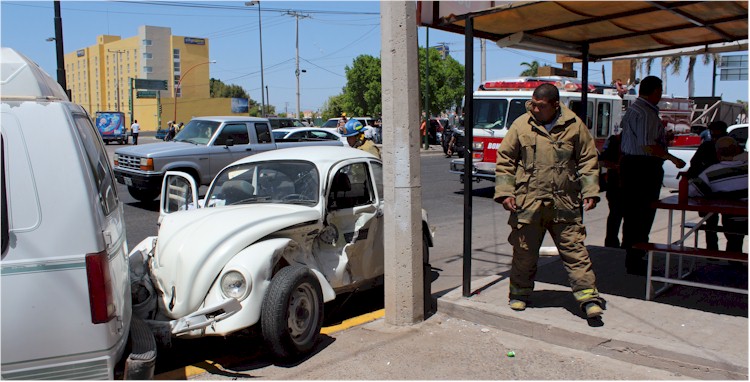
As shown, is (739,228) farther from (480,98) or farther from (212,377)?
(480,98)

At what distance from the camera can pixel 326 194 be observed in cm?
552

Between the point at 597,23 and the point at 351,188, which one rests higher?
the point at 597,23

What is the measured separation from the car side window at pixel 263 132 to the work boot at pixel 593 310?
10768 millimetres

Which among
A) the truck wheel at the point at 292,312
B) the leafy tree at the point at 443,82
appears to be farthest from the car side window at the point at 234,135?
→ the leafy tree at the point at 443,82

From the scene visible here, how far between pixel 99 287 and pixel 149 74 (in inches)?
3418

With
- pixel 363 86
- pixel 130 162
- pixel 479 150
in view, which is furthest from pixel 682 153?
pixel 363 86

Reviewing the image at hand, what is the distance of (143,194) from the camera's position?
12883 mm

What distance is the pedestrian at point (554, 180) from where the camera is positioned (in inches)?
197

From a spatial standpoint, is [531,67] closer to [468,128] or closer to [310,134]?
[310,134]

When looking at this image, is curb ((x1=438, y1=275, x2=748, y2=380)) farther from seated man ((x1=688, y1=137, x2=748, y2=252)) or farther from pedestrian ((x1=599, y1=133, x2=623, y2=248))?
pedestrian ((x1=599, y1=133, x2=623, y2=248))

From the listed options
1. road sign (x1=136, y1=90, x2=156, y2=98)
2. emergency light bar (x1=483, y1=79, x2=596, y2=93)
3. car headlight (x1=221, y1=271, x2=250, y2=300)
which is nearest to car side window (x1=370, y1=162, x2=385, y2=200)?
car headlight (x1=221, y1=271, x2=250, y2=300)

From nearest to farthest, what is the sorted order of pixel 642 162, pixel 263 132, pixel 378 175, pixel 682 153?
pixel 642 162 < pixel 378 175 < pixel 682 153 < pixel 263 132

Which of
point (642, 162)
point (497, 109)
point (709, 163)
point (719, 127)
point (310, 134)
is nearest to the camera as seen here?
point (642, 162)

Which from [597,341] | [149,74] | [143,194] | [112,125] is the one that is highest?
[149,74]
